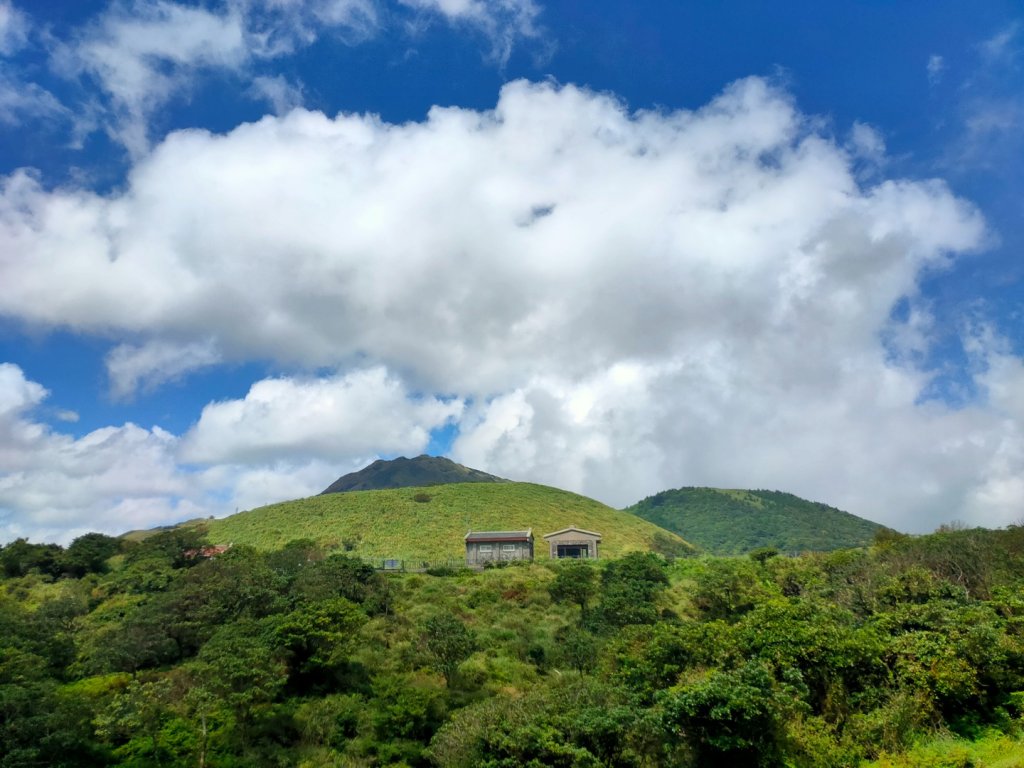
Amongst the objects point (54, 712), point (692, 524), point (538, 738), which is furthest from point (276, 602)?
point (692, 524)

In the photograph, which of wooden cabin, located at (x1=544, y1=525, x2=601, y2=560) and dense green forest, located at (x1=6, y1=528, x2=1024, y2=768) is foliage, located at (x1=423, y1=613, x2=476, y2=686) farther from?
wooden cabin, located at (x1=544, y1=525, x2=601, y2=560)

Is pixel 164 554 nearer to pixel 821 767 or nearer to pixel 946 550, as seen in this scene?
pixel 821 767

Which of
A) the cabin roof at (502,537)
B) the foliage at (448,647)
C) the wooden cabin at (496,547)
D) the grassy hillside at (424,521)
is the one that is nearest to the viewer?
the foliage at (448,647)

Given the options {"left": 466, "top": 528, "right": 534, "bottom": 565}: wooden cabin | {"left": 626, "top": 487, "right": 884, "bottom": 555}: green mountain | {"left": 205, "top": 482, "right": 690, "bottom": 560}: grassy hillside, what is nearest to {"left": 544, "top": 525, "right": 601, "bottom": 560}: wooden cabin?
{"left": 466, "top": 528, "right": 534, "bottom": 565}: wooden cabin

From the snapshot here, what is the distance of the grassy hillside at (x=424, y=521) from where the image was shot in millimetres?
76688

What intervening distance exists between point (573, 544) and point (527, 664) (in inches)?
1367

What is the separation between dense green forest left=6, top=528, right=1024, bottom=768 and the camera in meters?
18.0

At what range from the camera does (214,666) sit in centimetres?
2862

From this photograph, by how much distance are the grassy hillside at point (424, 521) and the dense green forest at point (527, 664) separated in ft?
70.9

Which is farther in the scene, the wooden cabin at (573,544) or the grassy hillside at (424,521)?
the grassy hillside at (424,521)

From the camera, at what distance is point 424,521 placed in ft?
278

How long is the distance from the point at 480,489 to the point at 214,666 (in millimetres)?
74548

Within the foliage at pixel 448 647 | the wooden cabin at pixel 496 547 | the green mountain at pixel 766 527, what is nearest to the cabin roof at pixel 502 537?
→ the wooden cabin at pixel 496 547

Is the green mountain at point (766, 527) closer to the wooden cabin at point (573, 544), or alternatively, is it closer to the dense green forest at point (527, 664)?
the wooden cabin at point (573, 544)
